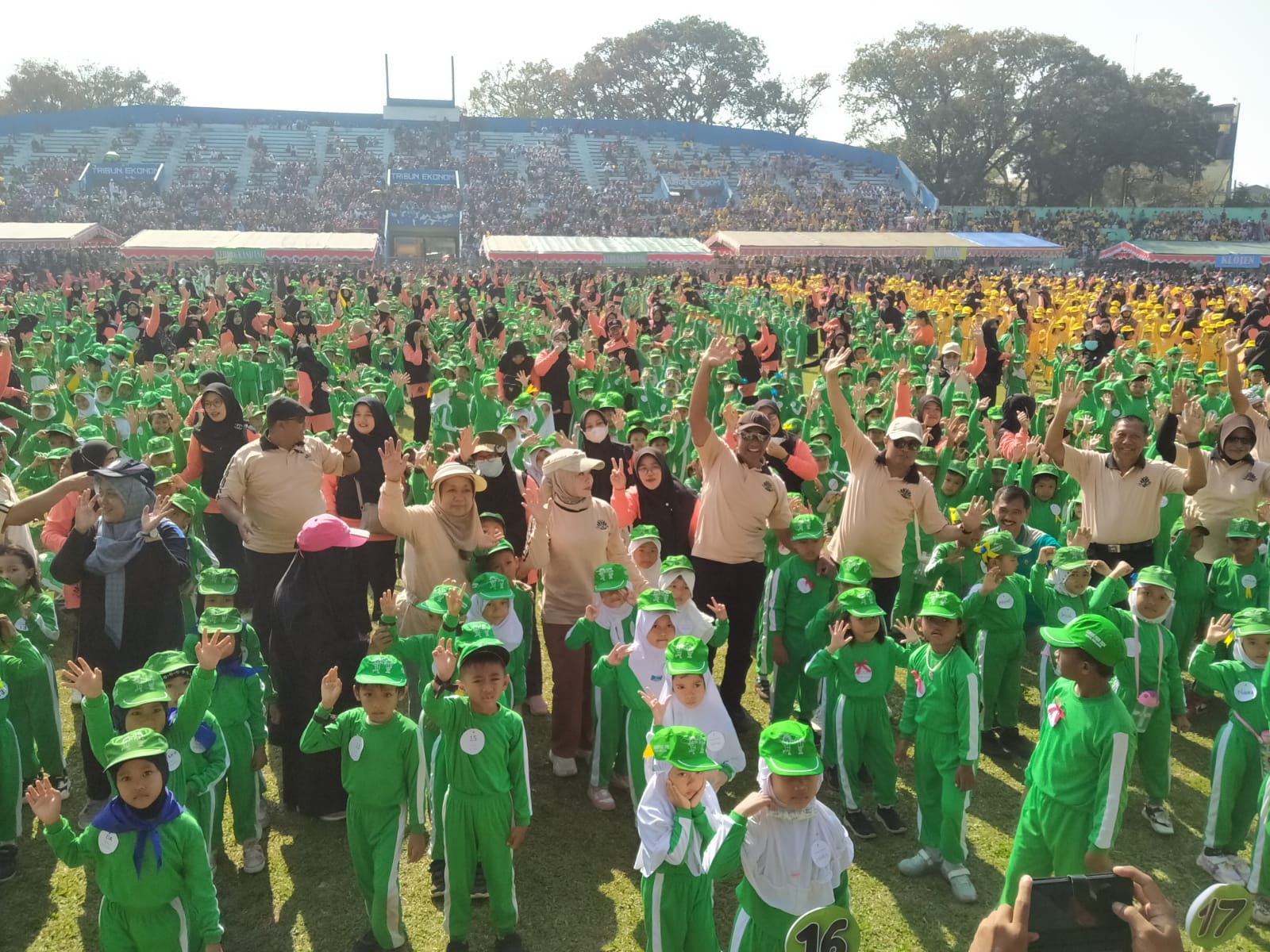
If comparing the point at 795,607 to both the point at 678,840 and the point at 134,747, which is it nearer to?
the point at 678,840

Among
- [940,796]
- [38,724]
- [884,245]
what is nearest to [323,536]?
[38,724]

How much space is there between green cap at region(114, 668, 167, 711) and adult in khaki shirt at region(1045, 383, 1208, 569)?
5037 mm

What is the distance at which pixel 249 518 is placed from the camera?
221 inches

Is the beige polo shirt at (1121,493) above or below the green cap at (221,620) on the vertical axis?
above

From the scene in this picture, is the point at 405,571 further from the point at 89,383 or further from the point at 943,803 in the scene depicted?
the point at 89,383

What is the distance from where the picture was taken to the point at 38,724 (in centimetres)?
498

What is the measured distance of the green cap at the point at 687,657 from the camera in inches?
153

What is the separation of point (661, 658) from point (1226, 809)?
2.79 meters

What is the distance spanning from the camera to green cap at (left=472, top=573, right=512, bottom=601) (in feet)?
15.3

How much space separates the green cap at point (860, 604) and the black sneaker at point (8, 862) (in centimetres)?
416

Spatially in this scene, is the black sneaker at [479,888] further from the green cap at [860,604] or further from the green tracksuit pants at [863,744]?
the green cap at [860,604]

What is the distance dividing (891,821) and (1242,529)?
298cm

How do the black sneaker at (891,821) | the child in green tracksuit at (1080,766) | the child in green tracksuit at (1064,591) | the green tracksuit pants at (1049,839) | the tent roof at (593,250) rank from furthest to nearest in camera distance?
the tent roof at (593,250) → the child in green tracksuit at (1064,591) → the black sneaker at (891,821) → the green tracksuit pants at (1049,839) → the child in green tracksuit at (1080,766)

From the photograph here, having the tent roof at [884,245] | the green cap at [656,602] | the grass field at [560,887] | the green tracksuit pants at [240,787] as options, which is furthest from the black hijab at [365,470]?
the tent roof at [884,245]
